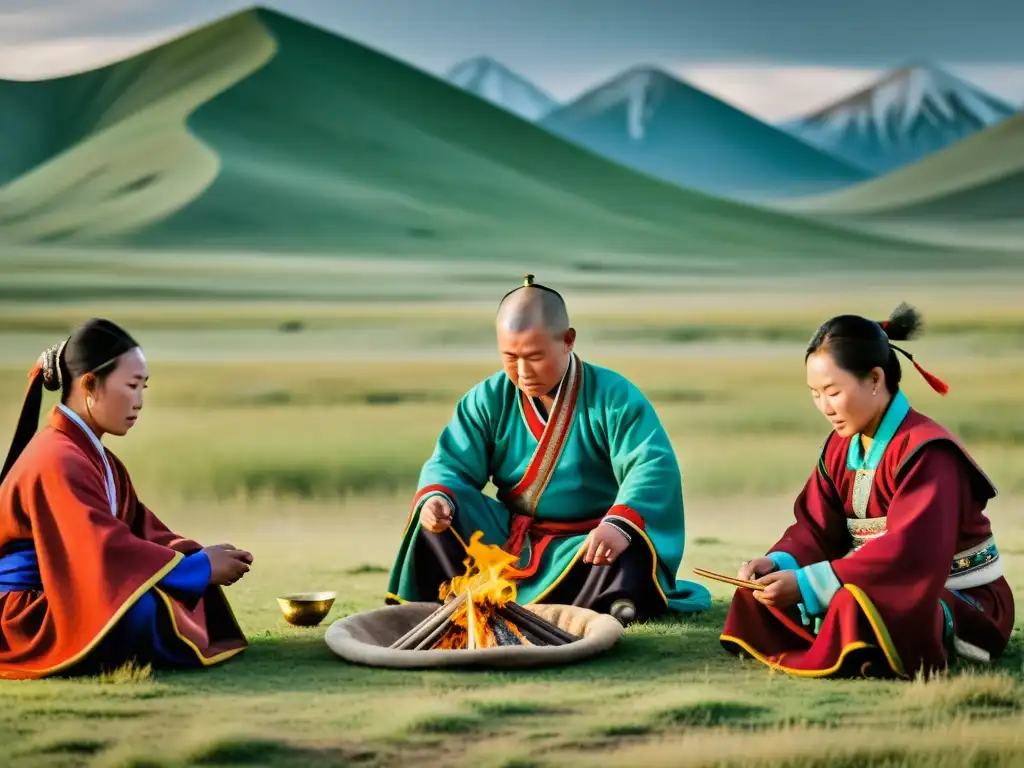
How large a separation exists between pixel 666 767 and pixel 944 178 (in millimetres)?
78465

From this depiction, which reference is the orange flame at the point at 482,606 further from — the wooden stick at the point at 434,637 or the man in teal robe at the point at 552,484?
the man in teal robe at the point at 552,484

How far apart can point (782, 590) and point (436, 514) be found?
132 cm

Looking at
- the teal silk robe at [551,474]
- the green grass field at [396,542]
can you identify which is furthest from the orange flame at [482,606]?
the teal silk robe at [551,474]

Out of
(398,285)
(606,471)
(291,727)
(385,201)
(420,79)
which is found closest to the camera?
(291,727)

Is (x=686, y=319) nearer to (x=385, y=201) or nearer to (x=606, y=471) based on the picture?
(x=606, y=471)

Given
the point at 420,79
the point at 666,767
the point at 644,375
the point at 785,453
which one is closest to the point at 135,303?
the point at 644,375

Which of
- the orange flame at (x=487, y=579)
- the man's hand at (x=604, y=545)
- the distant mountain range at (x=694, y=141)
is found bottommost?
the orange flame at (x=487, y=579)

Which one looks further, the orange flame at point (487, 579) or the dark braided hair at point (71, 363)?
the orange flame at point (487, 579)

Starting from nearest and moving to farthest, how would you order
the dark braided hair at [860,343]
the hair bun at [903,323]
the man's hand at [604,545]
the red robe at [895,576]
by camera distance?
1. the red robe at [895,576]
2. the dark braided hair at [860,343]
3. the hair bun at [903,323]
4. the man's hand at [604,545]

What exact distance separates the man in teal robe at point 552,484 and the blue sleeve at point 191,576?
930mm

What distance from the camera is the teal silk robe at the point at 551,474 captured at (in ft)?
17.8

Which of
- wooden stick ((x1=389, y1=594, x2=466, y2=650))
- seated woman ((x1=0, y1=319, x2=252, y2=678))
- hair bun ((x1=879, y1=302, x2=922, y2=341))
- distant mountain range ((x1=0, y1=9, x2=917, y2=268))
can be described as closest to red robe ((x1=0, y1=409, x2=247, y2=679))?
seated woman ((x1=0, y1=319, x2=252, y2=678))

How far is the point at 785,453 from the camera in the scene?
35.1 ft

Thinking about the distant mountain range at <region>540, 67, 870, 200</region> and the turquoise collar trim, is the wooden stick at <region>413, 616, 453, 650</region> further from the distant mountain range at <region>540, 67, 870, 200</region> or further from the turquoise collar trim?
the distant mountain range at <region>540, 67, 870, 200</region>
